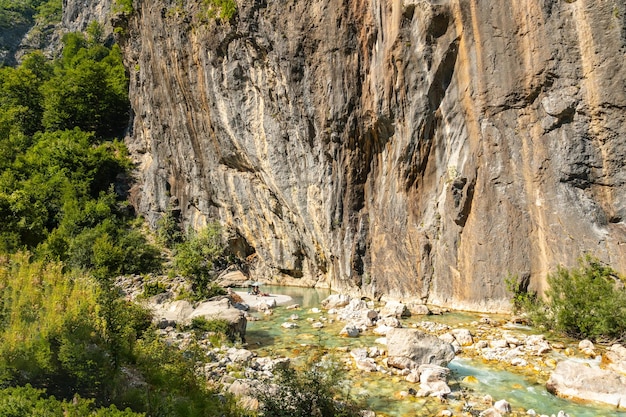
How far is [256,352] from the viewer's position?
1238 centimetres

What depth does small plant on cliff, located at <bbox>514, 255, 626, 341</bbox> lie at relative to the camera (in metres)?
11.1

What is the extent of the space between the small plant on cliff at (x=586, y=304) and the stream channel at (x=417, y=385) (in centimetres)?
101

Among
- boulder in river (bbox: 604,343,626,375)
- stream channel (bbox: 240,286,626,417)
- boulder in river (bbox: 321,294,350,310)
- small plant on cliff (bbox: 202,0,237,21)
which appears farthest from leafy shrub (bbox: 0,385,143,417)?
small plant on cliff (bbox: 202,0,237,21)

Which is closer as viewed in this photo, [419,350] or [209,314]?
[419,350]

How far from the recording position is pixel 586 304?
11.6 m

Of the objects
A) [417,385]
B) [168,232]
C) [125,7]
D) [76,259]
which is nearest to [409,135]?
[417,385]

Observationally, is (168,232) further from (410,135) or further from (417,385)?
(417,385)

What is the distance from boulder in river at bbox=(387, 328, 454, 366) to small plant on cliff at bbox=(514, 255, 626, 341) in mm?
3952

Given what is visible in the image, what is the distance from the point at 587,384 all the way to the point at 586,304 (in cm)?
374

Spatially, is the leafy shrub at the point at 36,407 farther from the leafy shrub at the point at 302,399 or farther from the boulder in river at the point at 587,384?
the boulder in river at the point at 587,384

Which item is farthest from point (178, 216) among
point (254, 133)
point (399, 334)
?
point (399, 334)

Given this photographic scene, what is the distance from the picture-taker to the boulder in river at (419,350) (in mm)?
10195

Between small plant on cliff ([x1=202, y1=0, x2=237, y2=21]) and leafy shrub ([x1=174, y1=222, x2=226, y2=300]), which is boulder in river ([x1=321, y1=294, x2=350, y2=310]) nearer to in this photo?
leafy shrub ([x1=174, y1=222, x2=226, y2=300])

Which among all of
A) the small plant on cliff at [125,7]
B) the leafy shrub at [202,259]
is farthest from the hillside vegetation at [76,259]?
the small plant on cliff at [125,7]
